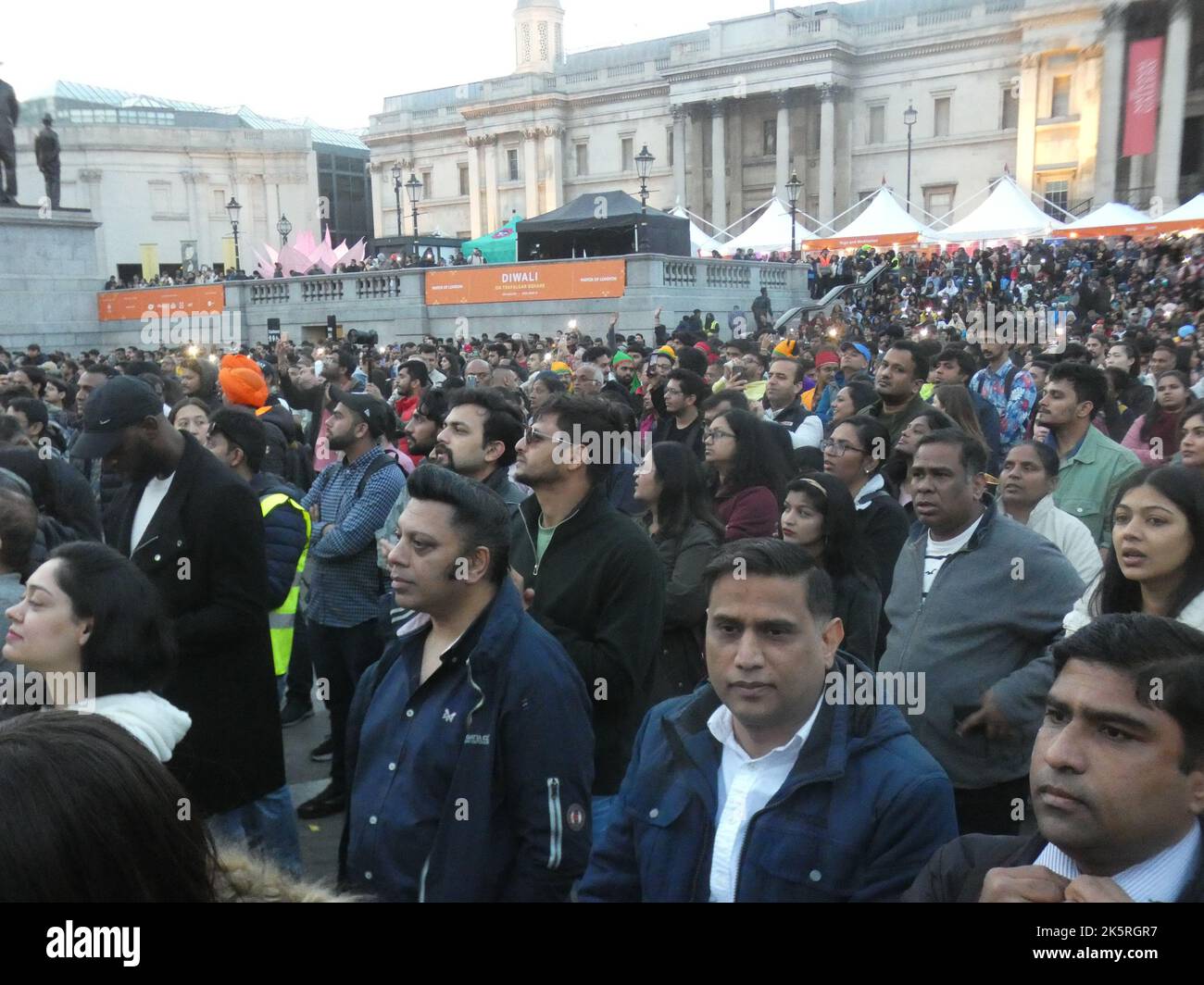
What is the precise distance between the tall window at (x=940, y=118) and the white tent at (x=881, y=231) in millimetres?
24230

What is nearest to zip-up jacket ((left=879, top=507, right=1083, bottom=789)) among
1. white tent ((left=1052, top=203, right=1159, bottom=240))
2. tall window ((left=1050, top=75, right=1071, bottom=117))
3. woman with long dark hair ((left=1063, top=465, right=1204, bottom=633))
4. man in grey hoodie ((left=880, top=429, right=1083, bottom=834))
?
man in grey hoodie ((left=880, top=429, right=1083, bottom=834))

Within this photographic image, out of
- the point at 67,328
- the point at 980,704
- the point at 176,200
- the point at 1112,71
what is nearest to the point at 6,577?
the point at 980,704

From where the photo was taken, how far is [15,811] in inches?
54.9

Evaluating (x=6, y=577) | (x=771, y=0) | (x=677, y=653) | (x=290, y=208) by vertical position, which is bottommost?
(x=677, y=653)

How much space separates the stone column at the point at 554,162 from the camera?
224 feet

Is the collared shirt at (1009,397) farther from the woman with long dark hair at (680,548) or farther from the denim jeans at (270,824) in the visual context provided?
the denim jeans at (270,824)

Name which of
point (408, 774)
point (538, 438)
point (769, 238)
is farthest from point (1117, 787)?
point (769, 238)

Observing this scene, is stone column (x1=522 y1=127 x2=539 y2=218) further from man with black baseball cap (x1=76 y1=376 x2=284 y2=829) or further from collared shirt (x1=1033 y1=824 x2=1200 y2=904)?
collared shirt (x1=1033 y1=824 x2=1200 y2=904)

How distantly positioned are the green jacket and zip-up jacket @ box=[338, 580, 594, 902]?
3761mm

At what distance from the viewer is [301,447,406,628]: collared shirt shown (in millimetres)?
5320

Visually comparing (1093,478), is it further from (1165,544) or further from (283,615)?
(283,615)
